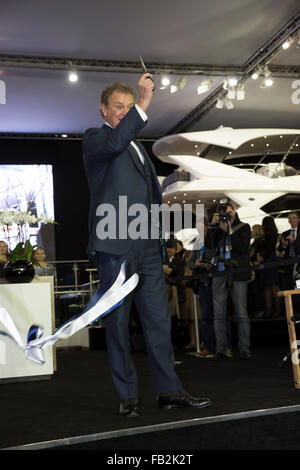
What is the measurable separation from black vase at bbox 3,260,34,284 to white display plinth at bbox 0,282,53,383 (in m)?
0.06

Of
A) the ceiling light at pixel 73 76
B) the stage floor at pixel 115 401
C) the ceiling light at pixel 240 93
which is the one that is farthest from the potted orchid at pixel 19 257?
the ceiling light at pixel 240 93

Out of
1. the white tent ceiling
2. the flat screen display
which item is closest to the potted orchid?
the white tent ceiling

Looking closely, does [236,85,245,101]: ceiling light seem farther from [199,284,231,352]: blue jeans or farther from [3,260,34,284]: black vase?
[3,260,34,284]: black vase

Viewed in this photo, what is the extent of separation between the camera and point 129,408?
2811 millimetres

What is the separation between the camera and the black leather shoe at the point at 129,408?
2790 millimetres

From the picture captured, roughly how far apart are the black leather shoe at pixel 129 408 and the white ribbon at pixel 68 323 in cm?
49

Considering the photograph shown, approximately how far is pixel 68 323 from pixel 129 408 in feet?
2.22

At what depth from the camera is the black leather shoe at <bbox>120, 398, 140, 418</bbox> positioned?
2.79 meters

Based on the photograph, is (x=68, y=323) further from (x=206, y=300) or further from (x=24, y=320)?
(x=206, y=300)

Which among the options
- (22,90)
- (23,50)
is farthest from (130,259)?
(22,90)

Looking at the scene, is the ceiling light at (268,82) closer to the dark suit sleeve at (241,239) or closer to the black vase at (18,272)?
the dark suit sleeve at (241,239)

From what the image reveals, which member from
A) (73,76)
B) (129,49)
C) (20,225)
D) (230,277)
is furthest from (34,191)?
(230,277)

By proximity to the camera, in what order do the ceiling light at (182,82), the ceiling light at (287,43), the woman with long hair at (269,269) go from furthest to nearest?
the ceiling light at (182,82), the ceiling light at (287,43), the woman with long hair at (269,269)
